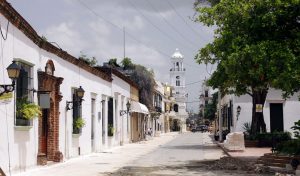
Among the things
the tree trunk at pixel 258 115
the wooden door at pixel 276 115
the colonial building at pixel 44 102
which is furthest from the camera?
the wooden door at pixel 276 115

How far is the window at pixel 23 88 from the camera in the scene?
16.3 metres

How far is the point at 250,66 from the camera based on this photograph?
676 inches

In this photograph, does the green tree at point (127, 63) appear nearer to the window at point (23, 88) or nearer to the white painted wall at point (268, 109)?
the white painted wall at point (268, 109)

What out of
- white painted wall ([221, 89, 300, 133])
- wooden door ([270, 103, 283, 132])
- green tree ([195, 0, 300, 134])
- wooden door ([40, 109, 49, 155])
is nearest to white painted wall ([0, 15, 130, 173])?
wooden door ([40, 109, 49, 155])

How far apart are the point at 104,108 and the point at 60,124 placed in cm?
1013

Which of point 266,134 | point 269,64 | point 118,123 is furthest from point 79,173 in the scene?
point 118,123

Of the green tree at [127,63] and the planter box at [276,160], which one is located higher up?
the green tree at [127,63]

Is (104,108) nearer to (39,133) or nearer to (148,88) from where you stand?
(39,133)

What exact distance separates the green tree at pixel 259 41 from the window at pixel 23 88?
6.64 metres

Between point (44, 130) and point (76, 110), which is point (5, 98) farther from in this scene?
point (76, 110)

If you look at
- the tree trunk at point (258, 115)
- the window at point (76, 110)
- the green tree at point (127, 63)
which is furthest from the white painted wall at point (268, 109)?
the window at point (76, 110)

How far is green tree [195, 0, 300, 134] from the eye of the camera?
53.5ft

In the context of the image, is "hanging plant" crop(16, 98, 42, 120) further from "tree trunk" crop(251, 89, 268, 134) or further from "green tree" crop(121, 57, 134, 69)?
"green tree" crop(121, 57, 134, 69)

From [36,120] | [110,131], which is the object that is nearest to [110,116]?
[110,131]
